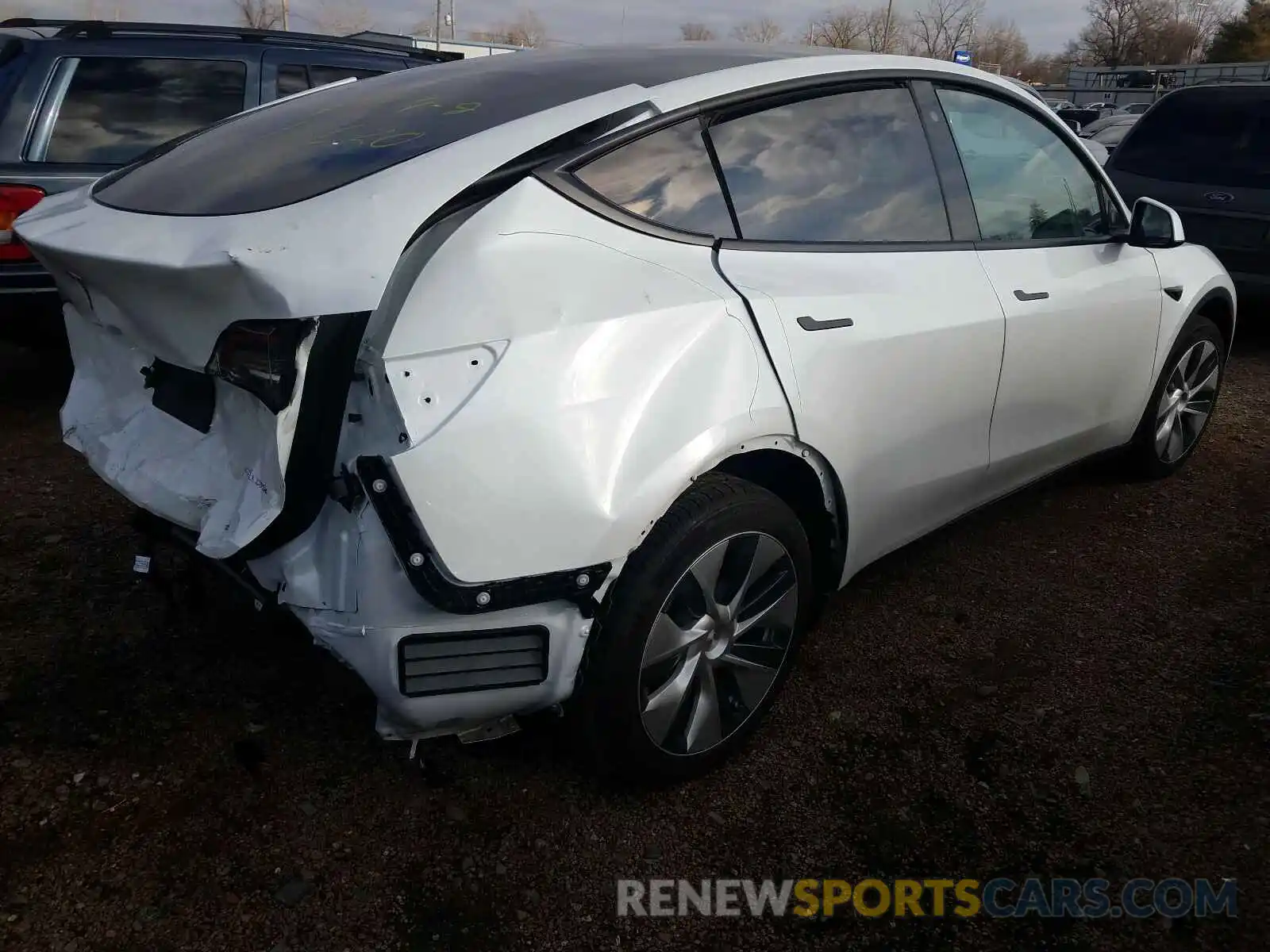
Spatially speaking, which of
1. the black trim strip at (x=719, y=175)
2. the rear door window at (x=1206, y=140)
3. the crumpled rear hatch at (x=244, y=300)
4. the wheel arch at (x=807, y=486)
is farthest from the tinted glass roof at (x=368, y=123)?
the rear door window at (x=1206, y=140)

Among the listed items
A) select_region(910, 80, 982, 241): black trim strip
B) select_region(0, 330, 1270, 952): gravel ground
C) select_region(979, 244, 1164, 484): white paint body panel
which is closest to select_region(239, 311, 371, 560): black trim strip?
select_region(0, 330, 1270, 952): gravel ground

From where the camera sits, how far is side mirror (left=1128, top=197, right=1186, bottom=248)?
3.42 m

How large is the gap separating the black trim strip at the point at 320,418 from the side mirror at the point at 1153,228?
9.40ft

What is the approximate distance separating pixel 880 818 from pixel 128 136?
4539mm

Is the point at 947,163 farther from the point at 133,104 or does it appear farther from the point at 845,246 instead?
the point at 133,104

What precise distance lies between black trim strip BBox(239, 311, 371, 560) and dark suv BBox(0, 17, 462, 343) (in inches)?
123

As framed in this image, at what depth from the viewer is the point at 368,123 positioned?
2266 millimetres

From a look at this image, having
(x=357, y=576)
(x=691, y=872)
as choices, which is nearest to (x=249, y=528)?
(x=357, y=576)

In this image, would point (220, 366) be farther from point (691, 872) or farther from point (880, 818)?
point (880, 818)

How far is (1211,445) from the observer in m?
4.82

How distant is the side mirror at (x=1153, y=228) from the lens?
342 centimetres

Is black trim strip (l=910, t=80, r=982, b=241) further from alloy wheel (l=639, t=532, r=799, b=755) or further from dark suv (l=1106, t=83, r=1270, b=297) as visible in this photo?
dark suv (l=1106, t=83, r=1270, b=297)

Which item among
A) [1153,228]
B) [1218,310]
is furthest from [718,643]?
[1218,310]

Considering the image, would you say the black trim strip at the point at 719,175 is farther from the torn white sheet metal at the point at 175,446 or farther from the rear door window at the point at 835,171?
the torn white sheet metal at the point at 175,446
